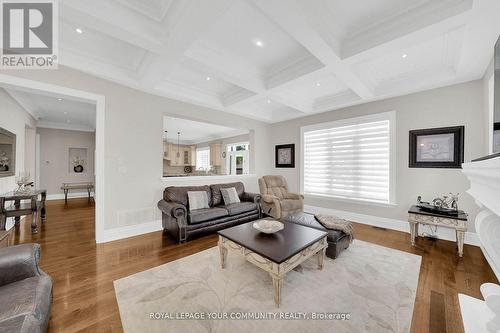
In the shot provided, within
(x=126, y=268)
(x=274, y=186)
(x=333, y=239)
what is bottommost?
(x=126, y=268)

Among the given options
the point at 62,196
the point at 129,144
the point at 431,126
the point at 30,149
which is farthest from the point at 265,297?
the point at 62,196

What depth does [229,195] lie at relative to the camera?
13.7 ft

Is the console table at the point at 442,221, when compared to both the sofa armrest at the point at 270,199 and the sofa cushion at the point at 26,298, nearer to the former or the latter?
the sofa armrest at the point at 270,199

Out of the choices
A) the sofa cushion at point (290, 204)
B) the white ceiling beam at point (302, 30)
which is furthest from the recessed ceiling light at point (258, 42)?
the sofa cushion at point (290, 204)

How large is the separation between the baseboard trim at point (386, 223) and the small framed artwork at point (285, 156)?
4.38ft

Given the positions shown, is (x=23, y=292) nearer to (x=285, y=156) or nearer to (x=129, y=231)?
(x=129, y=231)

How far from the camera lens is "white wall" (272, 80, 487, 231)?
3.06 metres

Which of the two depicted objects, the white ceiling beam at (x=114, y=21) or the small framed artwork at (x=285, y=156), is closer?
the white ceiling beam at (x=114, y=21)

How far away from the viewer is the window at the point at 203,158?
32.3 feet

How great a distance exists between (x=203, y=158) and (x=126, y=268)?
8.05 metres

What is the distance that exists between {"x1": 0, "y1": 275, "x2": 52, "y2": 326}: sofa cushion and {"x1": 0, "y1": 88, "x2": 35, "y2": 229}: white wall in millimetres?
3823

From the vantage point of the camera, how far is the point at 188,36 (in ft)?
6.88

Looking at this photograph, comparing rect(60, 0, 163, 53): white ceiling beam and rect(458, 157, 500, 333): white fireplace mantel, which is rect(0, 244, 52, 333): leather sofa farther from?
rect(458, 157, 500, 333): white fireplace mantel

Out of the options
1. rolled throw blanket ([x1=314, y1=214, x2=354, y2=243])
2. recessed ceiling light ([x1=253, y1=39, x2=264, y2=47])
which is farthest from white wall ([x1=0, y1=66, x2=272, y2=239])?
rolled throw blanket ([x1=314, y1=214, x2=354, y2=243])
